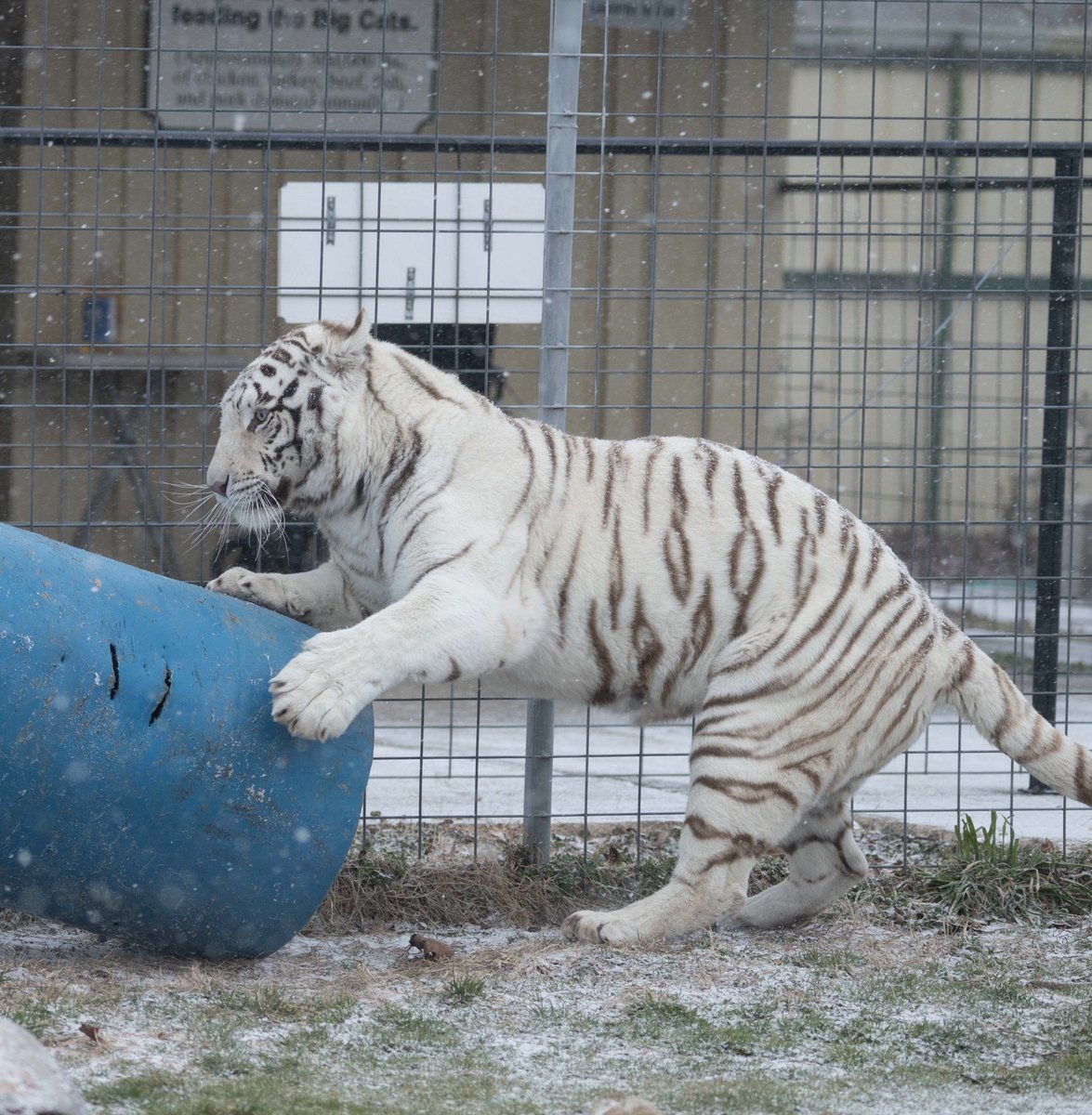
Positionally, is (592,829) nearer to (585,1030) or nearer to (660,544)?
(660,544)

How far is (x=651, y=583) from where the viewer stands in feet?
11.0

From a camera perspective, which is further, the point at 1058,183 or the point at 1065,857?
the point at 1058,183

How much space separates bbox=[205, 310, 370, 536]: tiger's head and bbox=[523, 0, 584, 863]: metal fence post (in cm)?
68

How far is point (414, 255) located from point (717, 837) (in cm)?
192

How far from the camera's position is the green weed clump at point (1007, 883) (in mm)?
3650

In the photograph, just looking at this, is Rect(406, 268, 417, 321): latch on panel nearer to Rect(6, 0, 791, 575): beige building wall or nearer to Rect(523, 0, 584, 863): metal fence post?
Rect(523, 0, 584, 863): metal fence post

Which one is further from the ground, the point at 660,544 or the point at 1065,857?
the point at 660,544

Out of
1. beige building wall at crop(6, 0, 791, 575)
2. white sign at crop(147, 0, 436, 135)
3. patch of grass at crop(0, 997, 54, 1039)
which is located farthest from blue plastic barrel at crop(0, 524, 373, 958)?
white sign at crop(147, 0, 436, 135)

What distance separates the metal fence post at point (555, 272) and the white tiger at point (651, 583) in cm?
43

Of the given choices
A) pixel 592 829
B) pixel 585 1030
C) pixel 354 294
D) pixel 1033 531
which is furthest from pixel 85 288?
pixel 1033 531

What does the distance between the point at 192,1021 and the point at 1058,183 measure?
337 cm

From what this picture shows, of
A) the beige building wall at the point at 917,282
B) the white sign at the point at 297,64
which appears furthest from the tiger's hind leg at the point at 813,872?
the white sign at the point at 297,64

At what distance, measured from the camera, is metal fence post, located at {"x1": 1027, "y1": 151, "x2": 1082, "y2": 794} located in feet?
14.3

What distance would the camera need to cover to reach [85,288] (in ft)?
13.1
